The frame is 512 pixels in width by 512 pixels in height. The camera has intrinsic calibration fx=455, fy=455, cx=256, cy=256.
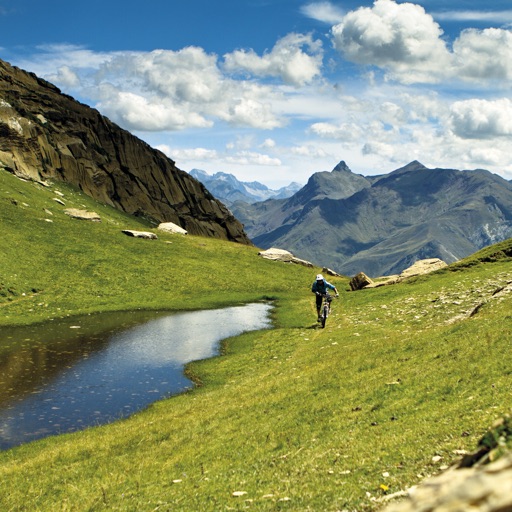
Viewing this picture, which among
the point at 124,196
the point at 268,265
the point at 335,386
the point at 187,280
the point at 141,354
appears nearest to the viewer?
the point at 335,386

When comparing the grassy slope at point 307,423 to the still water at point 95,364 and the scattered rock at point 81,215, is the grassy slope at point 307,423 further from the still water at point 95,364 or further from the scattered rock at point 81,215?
the scattered rock at point 81,215

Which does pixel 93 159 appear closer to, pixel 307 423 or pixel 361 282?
pixel 361 282

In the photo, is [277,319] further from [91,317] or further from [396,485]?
[396,485]

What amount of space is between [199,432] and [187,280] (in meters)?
57.6

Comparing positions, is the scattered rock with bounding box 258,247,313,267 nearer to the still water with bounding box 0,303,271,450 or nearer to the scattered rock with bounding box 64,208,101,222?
the scattered rock with bounding box 64,208,101,222

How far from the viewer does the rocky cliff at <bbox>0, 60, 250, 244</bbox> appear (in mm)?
123750

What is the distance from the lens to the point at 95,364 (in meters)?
37.6

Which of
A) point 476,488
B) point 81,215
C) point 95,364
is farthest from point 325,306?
point 81,215

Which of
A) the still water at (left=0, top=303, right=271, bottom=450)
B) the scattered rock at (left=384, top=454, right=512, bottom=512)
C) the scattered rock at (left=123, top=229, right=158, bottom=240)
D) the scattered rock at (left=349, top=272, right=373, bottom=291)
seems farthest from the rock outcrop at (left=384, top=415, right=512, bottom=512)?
the scattered rock at (left=123, top=229, right=158, bottom=240)

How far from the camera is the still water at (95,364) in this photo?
89.6 ft

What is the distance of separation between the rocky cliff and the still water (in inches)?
3194

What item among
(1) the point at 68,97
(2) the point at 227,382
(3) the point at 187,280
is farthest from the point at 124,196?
(2) the point at 227,382

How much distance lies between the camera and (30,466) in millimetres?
19344

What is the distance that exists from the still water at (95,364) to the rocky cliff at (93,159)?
81125 mm
